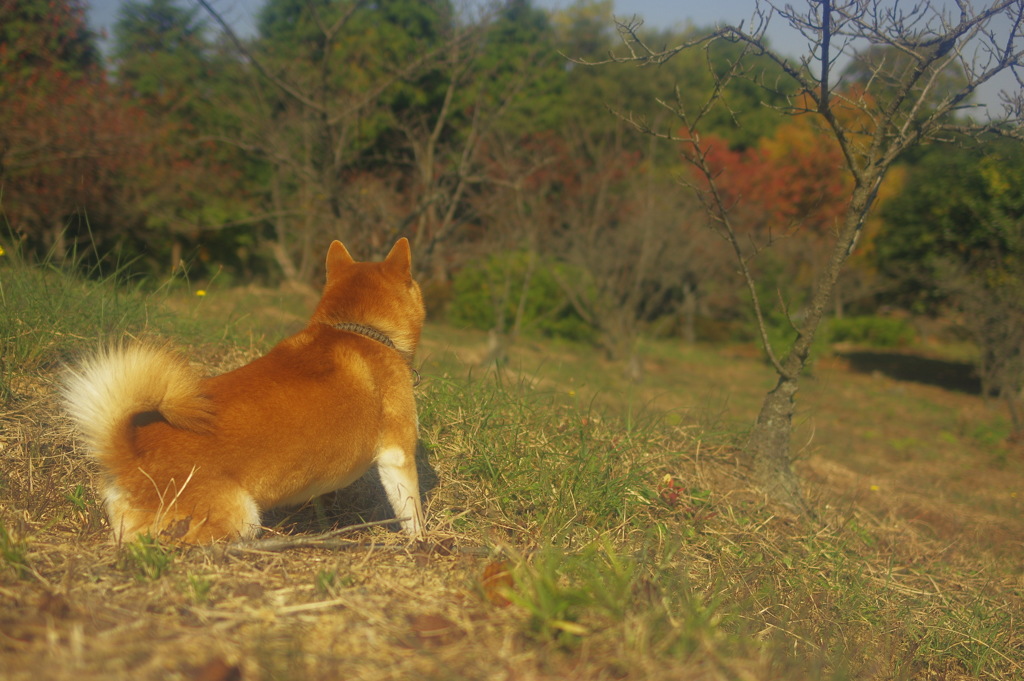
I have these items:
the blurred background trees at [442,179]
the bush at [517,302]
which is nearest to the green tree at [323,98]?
the blurred background trees at [442,179]

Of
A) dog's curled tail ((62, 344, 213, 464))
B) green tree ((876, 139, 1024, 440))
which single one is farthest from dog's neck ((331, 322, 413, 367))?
green tree ((876, 139, 1024, 440))

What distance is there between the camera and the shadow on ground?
14.3 meters

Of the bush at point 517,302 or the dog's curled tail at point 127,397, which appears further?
the bush at point 517,302

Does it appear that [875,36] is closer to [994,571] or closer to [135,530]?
[994,571]

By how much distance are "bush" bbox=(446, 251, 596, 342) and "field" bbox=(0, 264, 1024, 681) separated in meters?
9.30

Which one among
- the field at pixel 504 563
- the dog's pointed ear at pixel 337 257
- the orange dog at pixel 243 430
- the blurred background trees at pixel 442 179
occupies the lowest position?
the field at pixel 504 563

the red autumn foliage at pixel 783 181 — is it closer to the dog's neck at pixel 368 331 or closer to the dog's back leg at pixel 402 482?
the dog's neck at pixel 368 331

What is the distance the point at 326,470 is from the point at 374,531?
0.60 metres

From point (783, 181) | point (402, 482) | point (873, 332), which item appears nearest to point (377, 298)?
point (402, 482)

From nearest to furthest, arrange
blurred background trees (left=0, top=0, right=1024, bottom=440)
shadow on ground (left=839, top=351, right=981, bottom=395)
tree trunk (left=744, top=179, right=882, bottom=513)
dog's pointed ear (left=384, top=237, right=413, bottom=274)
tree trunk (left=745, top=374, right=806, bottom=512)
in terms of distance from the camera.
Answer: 1. dog's pointed ear (left=384, top=237, right=413, bottom=274)
2. tree trunk (left=744, top=179, right=882, bottom=513)
3. tree trunk (left=745, top=374, right=806, bottom=512)
4. blurred background trees (left=0, top=0, right=1024, bottom=440)
5. shadow on ground (left=839, top=351, right=981, bottom=395)

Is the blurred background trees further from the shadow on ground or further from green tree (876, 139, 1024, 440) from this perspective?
the shadow on ground

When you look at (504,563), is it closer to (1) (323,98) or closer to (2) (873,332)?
(1) (323,98)

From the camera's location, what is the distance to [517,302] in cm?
1505

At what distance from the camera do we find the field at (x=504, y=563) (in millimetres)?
1685
